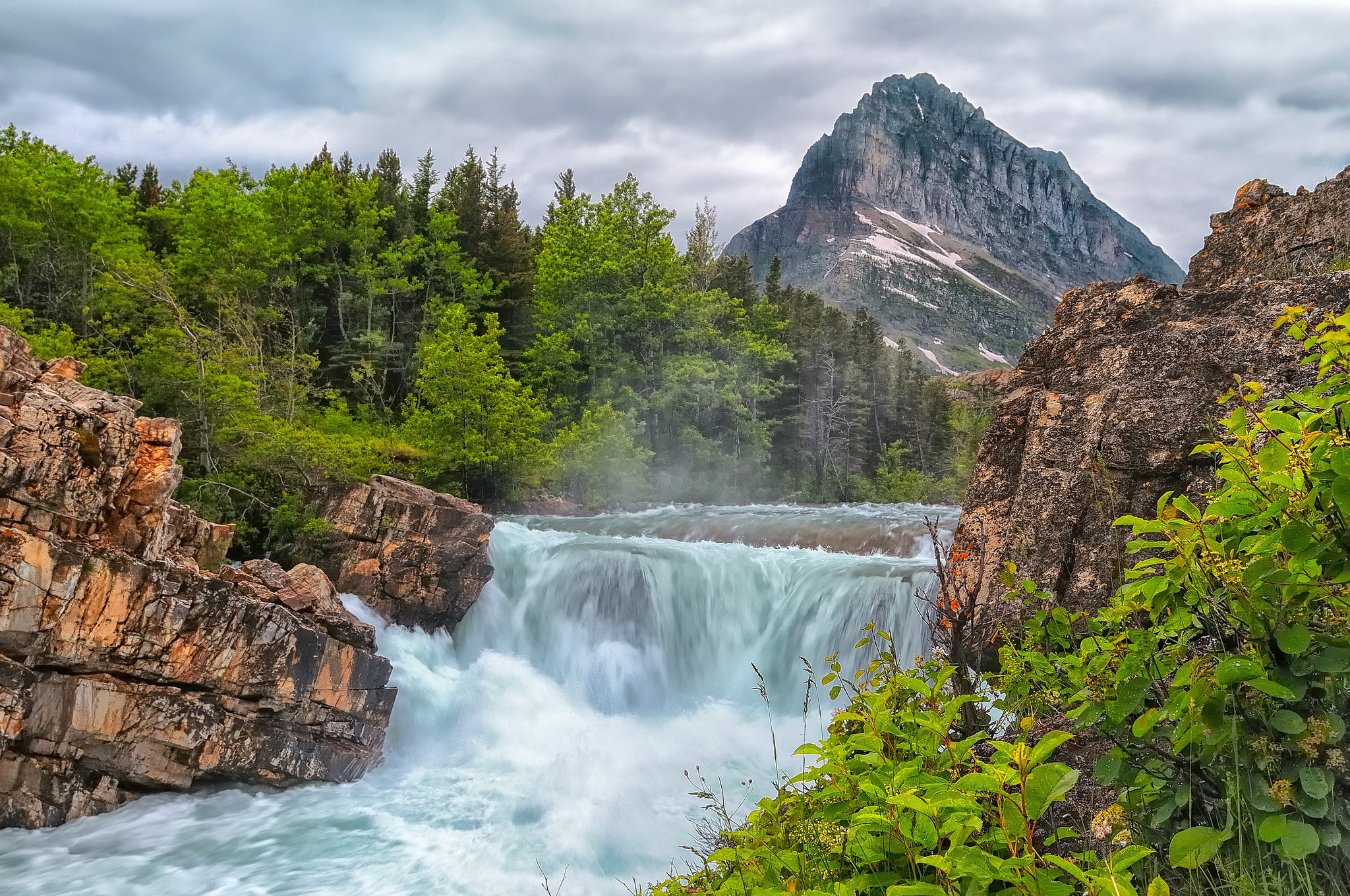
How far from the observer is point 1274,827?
1.71m

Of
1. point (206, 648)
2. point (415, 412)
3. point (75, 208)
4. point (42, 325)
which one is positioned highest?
point (75, 208)

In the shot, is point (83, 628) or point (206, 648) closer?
point (83, 628)

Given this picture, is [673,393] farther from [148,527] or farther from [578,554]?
[148,527]

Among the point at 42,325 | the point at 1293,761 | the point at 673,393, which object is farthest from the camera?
the point at 673,393

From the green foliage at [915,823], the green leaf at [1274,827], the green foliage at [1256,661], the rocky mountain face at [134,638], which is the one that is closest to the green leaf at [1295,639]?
the green foliage at [1256,661]

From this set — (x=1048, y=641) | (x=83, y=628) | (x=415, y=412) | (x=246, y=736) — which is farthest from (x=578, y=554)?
(x=1048, y=641)

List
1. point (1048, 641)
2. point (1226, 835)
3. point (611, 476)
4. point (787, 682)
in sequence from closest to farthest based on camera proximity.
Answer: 1. point (1226, 835)
2. point (1048, 641)
3. point (787, 682)
4. point (611, 476)

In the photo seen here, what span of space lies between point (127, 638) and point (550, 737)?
5777 millimetres

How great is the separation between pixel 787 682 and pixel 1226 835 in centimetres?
1117

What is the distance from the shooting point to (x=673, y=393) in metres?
31.8

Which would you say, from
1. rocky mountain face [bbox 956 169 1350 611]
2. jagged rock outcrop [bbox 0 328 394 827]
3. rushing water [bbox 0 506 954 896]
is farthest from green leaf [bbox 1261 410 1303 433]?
jagged rock outcrop [bbox 0 328 394 827]

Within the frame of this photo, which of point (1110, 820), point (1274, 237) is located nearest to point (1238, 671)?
point (1110, 820)

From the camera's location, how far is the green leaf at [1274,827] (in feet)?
5.60

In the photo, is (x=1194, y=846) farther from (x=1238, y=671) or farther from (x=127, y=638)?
(x=127, y=638)
